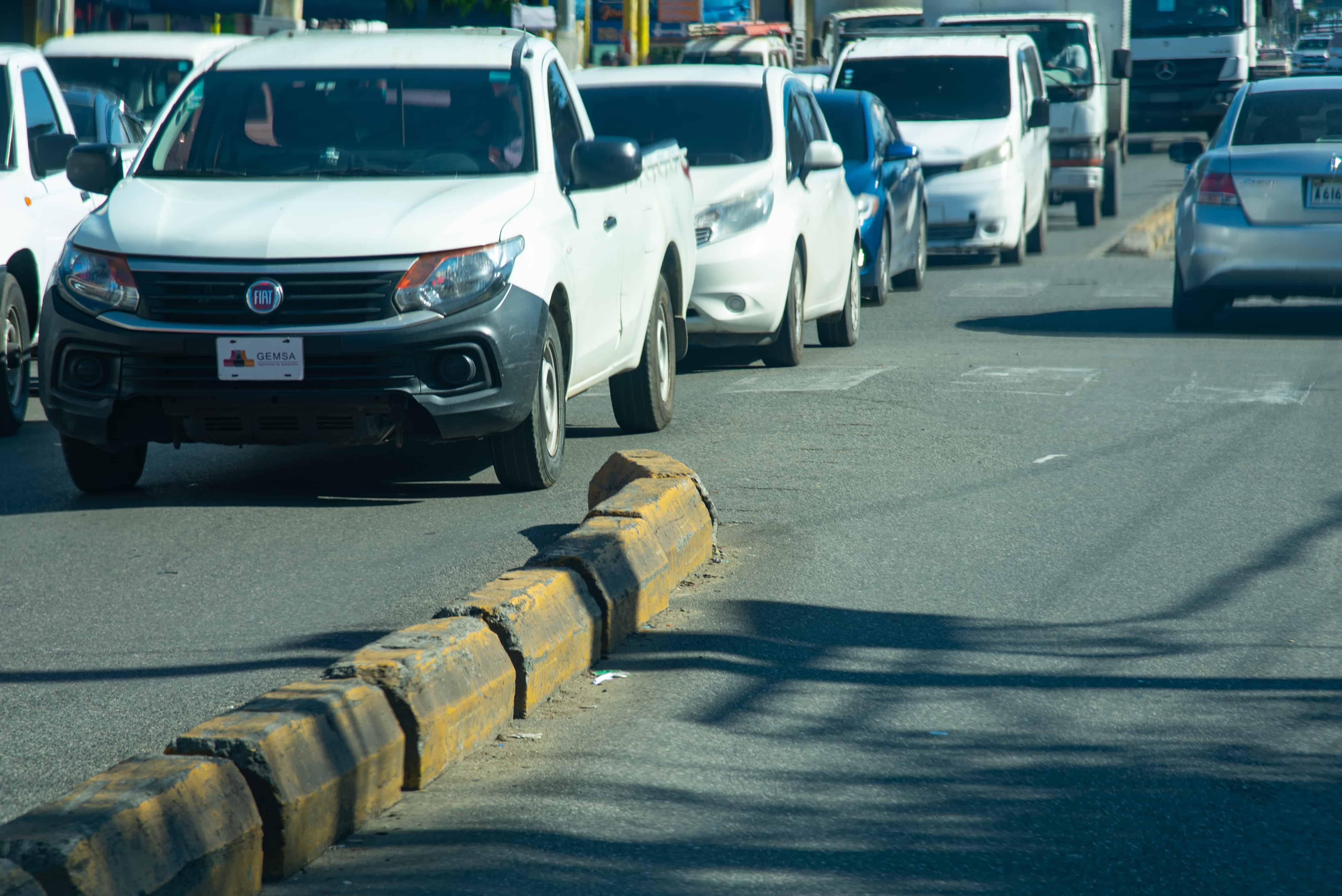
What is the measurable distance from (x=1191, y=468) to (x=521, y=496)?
2941mm

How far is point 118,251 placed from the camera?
23.4ft

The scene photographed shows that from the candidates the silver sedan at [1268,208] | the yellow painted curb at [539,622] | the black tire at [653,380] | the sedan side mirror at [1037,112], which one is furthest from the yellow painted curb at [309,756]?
the sedan side mirror at [1037,112]

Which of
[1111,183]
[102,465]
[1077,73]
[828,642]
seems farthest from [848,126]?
[1111,183]

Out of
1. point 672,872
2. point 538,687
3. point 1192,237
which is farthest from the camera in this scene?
point 1192,237

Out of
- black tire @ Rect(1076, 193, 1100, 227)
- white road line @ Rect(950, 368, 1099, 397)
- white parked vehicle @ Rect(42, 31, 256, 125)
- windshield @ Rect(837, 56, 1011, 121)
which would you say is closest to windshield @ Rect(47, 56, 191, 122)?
white parked vehicle @ Rect(42, 31, 256, 125)

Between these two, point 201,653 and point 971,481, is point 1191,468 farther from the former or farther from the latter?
point 201,653

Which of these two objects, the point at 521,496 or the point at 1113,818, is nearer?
the point at 1113,818

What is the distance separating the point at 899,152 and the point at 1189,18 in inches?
895

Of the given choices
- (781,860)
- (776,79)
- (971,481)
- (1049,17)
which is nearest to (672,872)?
Result: (781,860)

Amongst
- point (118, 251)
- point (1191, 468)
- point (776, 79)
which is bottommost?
point (1191, 468)

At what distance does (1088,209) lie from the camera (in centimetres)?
2439

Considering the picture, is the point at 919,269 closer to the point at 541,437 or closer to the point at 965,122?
the point at 965,122

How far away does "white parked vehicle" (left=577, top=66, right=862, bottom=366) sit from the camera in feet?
36.1

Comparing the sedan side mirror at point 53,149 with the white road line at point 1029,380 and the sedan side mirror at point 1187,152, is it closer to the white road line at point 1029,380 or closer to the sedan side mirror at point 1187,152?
the white road line at point 1029,380
